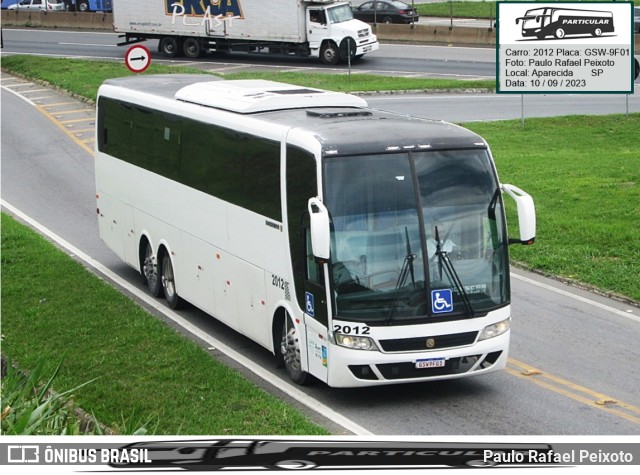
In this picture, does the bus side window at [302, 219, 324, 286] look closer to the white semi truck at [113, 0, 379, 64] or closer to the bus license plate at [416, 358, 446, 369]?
the bus license plate at [416, 358, 446, 369]

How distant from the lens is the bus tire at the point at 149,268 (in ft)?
62.1

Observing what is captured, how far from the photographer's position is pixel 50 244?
73.6ft

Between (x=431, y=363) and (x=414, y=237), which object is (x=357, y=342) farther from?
(x=414, y=237)

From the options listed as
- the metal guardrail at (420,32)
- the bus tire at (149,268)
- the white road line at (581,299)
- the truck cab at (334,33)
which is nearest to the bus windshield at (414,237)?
the white road line at (581,299)

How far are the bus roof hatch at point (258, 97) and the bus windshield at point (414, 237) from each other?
2.75 metres

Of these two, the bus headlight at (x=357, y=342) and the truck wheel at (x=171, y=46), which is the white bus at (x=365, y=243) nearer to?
the bus headlight at (x=357, y=342)

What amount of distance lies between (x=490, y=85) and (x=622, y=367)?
97.8ft

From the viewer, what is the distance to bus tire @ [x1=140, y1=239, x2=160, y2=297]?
62.1ft

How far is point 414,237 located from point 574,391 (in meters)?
2.60

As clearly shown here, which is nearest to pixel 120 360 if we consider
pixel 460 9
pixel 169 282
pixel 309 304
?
pixel 309 304

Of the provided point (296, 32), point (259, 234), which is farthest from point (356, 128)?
point (296, 32)

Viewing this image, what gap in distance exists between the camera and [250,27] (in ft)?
170

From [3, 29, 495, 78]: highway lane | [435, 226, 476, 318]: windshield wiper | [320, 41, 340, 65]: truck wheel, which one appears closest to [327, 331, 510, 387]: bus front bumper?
[435, 226, 476, 318]: windshield wiper

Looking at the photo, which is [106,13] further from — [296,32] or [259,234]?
[259,234]
